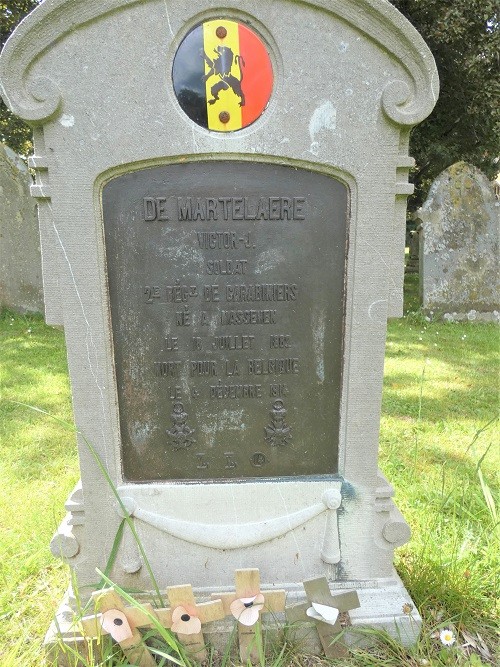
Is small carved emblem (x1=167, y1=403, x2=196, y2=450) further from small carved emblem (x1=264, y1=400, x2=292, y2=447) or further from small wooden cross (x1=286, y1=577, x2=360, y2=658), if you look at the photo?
small wooden cross (x1=286, y1=577, x2=360, y2=658)

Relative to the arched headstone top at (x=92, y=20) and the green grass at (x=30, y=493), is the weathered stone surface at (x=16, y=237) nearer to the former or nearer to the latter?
the green grass at (x=30, y=493)

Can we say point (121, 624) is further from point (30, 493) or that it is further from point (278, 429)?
point (30, 493)

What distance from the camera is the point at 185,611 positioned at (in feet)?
6.00

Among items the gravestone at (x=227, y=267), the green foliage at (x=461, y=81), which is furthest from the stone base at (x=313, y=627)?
the green foliage at (x=461, y=81)

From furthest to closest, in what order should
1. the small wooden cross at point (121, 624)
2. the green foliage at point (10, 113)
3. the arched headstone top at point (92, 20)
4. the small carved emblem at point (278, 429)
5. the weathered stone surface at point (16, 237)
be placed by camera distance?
the green foliage at point (10, 113) → the weathered stone surface at point (16, 237) → the small carved emblem at point (278, 429) → the small wooden cross at point (121, 624) → the arched headstone top at point (92, 20)

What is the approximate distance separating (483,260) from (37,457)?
580 cm

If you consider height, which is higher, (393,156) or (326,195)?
(393,156)

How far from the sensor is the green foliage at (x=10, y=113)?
369 inches

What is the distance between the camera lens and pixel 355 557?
211cm

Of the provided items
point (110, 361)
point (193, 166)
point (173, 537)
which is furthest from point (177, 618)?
point (193, 166)

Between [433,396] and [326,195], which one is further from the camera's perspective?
[433,396]

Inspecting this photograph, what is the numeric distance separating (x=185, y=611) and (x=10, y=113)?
459 inches

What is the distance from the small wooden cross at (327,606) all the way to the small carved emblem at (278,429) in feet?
1.73

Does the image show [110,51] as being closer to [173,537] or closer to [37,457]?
[173,537]
